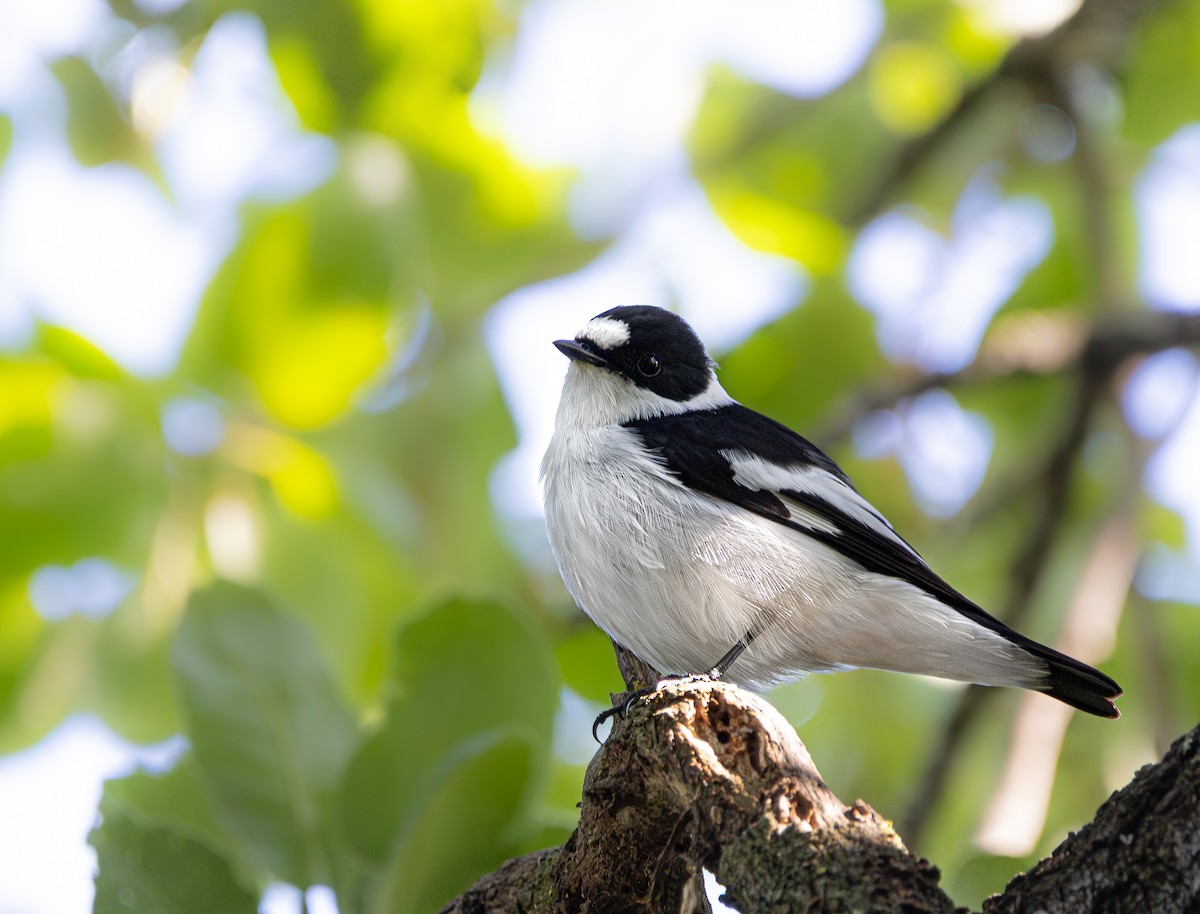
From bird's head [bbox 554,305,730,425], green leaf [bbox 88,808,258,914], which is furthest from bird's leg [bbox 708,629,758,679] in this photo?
green leaf [bbox 88,808,258,914]

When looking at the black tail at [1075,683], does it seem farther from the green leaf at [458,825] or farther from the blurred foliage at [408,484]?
the green leaf at [458,825]

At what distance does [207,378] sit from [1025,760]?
2069 millimetres

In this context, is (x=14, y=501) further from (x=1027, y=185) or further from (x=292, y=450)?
(x=1027, y=185)

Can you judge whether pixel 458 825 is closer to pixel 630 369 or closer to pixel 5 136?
pixel 630 369

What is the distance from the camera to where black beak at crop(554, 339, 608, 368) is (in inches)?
122

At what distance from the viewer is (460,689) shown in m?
2.07

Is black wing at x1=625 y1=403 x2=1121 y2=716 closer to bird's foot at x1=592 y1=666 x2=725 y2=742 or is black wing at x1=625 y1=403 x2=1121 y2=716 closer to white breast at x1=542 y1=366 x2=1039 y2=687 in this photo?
white breast at x1=542 y1=366 x2=1039 y2=687

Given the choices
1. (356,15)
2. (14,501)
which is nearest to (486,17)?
(356,15)

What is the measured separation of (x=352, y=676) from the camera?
3090 mm

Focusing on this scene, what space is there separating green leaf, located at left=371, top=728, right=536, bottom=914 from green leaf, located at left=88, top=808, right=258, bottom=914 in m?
0.23

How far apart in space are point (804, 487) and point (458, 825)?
1271 mm

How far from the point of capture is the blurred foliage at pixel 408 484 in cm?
194

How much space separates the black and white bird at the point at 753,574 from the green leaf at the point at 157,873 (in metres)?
1.08

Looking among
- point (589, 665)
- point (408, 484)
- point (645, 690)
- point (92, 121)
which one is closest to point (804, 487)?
point (645, 690)
